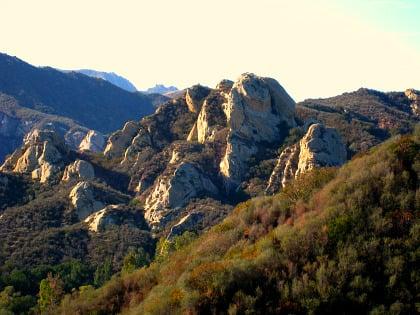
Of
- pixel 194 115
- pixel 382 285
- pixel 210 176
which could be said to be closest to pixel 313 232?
pixel 382 285

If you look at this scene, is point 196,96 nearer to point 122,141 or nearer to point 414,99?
point 122,141

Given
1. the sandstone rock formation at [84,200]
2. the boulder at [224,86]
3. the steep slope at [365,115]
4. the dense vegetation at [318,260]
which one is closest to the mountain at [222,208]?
the dense vegetation at [318,260]

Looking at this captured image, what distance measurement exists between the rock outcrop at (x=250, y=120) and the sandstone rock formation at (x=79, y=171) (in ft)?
86.5

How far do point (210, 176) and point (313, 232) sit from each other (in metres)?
73.8

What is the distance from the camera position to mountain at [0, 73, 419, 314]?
3256 centimetres

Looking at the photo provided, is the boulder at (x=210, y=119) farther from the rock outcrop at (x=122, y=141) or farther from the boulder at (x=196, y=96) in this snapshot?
the rock outcrop at (x=122, y=141)

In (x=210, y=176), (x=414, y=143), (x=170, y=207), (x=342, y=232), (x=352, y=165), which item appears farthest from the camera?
(x=210, y=176)

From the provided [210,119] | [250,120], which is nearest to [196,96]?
[210,119]

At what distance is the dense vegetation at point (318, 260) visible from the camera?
31.0 metres

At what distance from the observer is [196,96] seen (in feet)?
437

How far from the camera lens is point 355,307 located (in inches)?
1204

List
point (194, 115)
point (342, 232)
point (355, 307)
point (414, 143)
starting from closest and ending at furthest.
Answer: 1. point (355, 307)
2. point (342, 232)
3. point (414, 143)
4. point (194, 115)

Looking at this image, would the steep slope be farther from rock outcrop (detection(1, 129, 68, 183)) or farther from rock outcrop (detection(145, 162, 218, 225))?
rock outcrop (detection(1, 129, 68, 183))

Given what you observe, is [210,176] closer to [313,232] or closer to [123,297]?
[123,297]
